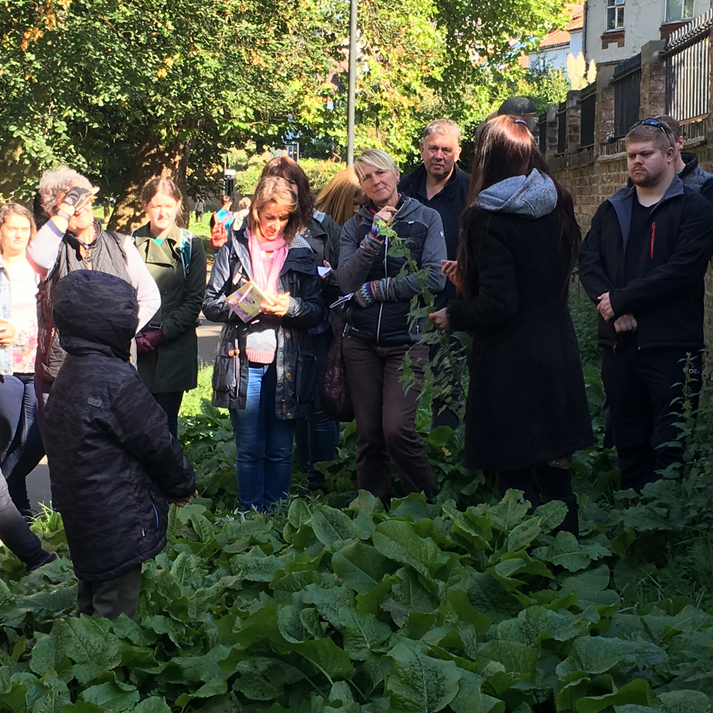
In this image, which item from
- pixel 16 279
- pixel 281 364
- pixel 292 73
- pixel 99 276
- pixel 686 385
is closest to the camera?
pixel 99 276

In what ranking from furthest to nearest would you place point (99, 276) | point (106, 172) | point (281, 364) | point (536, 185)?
point (106, 172) < point (281, 364) < point (536, 185) < point (99, 276)

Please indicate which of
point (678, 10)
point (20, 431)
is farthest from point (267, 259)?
point (678, 10)

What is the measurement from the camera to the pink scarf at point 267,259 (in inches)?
227

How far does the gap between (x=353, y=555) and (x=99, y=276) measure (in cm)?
136

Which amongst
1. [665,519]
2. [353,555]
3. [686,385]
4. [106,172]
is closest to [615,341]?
[686,385]

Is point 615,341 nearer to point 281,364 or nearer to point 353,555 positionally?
point 281,364

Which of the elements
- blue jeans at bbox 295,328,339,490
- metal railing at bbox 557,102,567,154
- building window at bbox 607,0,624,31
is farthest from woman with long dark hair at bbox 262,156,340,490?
building window at bbox 607,0,624,31

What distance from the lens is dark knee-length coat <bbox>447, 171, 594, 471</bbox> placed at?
4.16m

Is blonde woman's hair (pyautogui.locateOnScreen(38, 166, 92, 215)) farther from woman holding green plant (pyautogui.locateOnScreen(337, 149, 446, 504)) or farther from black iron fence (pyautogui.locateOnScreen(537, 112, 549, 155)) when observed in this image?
black iron fence (pyautogui.locateOnScreen(537, 112, 549, 155))

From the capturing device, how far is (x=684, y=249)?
16.7ft

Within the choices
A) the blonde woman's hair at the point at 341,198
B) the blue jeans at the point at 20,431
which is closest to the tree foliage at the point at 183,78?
the blonde woman's hair at the point at 341,198

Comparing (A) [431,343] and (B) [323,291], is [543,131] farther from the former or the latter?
(A) [431,343]

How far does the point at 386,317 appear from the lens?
5.24 metres

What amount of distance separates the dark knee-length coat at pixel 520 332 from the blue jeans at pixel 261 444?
5.25 feet
